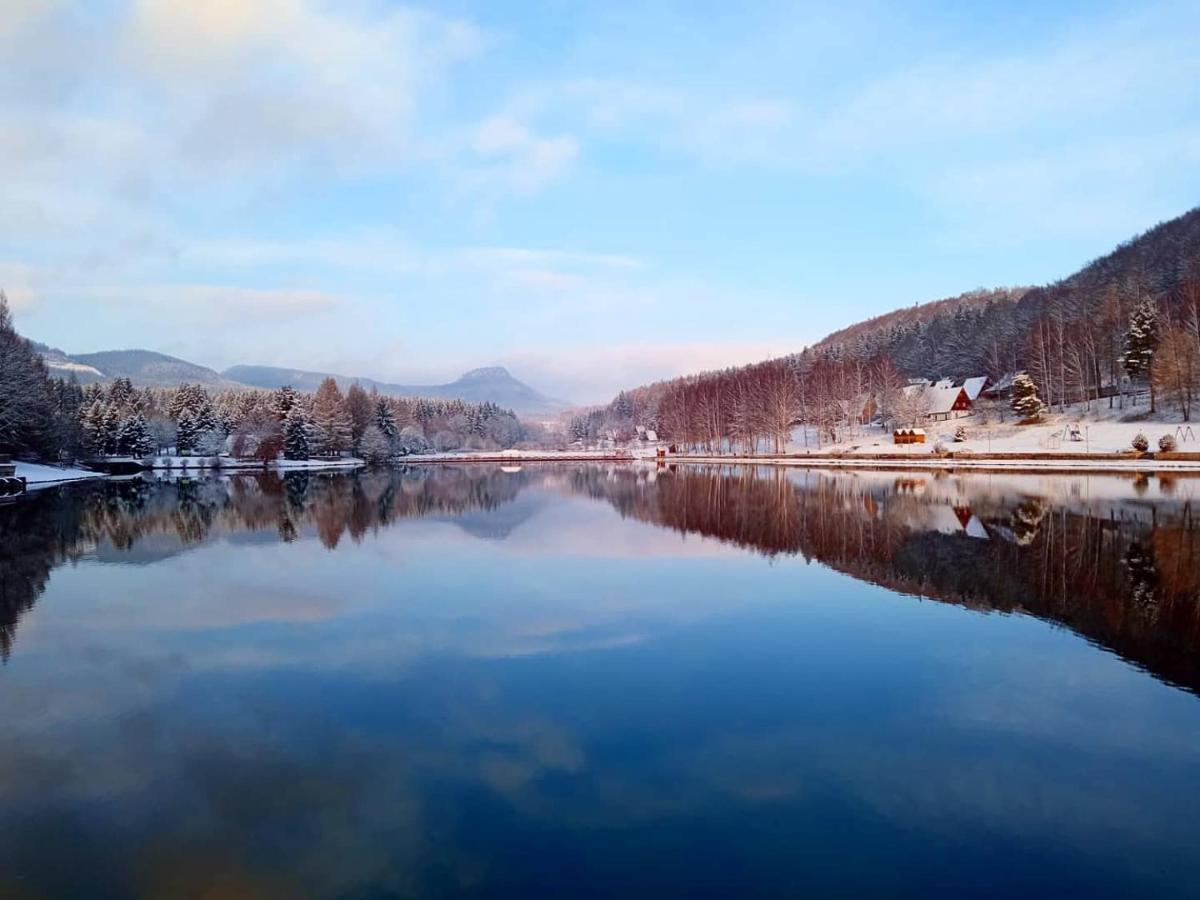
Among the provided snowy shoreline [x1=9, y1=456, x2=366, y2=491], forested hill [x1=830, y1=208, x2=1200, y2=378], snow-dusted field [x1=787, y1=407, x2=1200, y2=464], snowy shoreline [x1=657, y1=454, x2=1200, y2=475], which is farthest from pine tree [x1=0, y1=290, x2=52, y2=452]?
forested hill [x1=830, y1=208, x2=1200, y2=378]

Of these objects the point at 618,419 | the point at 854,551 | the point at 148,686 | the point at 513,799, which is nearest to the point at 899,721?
the point at 513,799

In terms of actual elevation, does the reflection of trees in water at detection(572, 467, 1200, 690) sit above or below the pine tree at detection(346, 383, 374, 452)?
below

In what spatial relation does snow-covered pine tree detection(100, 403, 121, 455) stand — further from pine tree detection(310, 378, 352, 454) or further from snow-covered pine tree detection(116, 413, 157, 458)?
pine tree detection(310, 378, 352, 454)

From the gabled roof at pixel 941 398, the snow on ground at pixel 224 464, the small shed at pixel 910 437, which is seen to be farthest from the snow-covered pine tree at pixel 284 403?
the gabled roof at pixel 941 398

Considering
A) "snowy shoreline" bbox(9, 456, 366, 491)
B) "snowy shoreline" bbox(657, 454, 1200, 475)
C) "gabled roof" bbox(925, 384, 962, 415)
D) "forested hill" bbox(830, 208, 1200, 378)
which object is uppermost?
"forested hill" bbox(830, 208, 1200, 378)

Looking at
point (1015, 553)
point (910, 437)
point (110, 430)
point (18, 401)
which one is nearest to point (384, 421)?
point (110, 430)

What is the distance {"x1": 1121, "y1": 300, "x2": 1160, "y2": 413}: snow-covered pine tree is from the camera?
59.7 m

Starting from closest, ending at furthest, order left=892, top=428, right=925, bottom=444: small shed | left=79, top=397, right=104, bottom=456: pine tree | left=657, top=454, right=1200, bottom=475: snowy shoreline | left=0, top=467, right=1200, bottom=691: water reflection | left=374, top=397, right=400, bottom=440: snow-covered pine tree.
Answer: left=0, top=467, right=1200, bottom=691: water reflection, left=657, top=454, right=1200, bottom=475: snowy shoreline, left=892, top=428, right=925, bottom=444: small shed, left=79, top=397, right=104, bottom=456: pine tree, left=374, top=397, right=400, bottom=440: snow-covered pine tree

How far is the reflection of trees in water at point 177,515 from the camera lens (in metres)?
18.0

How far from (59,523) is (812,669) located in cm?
2745

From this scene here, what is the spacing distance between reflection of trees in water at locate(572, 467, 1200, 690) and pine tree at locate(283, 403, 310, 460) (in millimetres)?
65098

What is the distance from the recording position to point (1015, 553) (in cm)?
1733

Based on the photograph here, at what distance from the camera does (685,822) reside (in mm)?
5723

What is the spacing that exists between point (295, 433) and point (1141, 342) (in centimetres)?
8267
